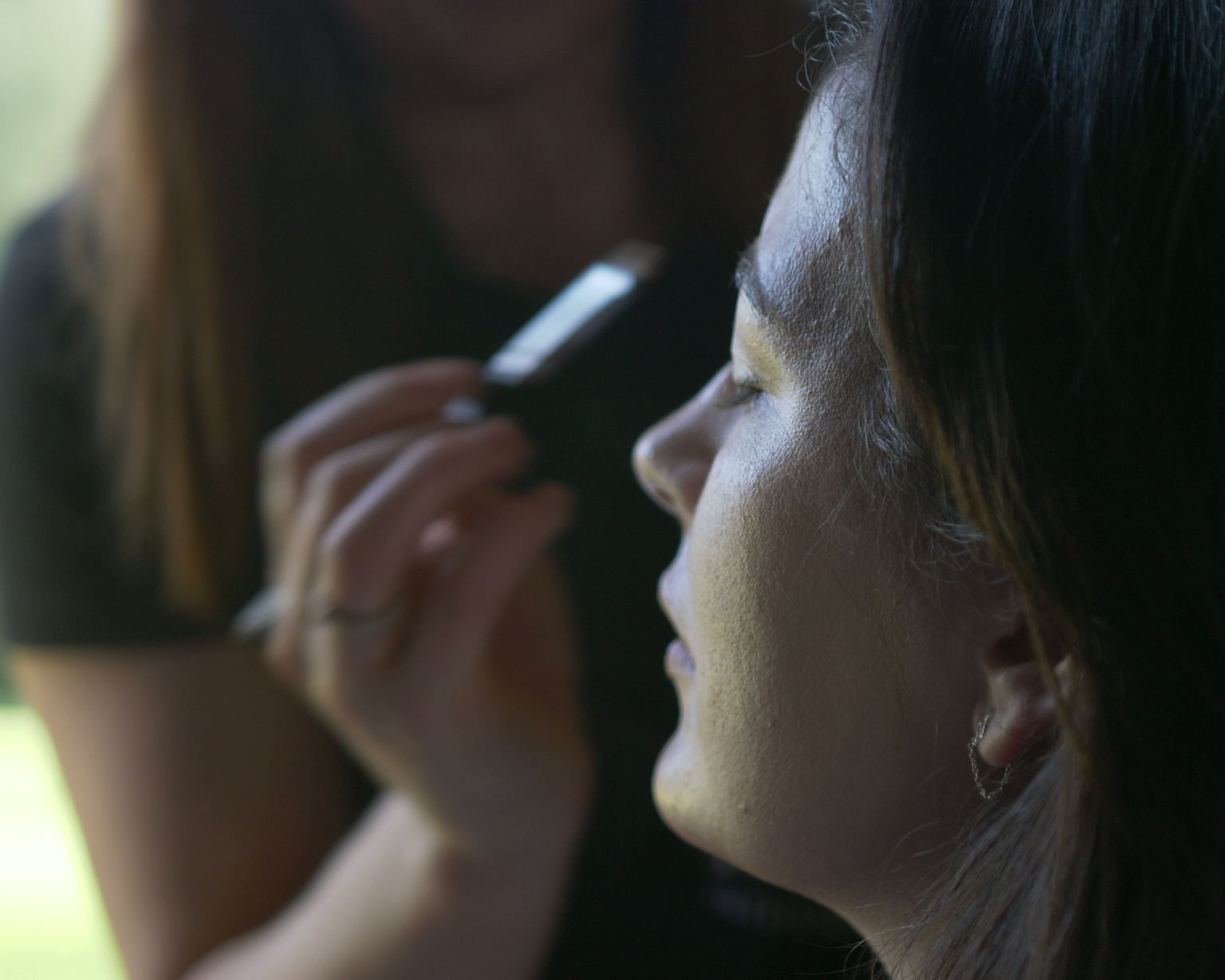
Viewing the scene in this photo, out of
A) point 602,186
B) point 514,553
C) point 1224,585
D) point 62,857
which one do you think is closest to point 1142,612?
point 1224,585

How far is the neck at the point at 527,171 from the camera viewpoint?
2.42ft

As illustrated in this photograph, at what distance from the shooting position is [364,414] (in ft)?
2.01

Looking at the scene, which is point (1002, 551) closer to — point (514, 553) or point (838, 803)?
point (838, 803)

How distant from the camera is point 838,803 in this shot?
0.37m

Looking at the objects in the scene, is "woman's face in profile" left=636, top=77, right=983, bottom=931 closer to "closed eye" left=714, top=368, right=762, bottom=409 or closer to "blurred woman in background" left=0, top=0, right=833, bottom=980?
"closed eye" left=714, top=368, right=762, bottom=409

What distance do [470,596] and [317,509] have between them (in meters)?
0.10

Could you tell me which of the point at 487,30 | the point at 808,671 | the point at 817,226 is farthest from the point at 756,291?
the point at 487,30

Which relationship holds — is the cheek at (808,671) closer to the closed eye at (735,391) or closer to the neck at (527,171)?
the closed eye at (735,391)

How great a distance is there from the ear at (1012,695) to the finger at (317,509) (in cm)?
36

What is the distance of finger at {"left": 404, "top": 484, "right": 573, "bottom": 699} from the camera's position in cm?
60

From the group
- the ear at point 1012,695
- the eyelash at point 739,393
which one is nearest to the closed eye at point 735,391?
the eyelash at point 739,393

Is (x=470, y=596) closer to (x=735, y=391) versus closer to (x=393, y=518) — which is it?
(x=393, y=518)

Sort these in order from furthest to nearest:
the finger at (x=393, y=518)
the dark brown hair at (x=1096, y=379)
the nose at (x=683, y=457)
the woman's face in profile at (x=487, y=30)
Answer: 1. the woman's face in profile at (x=487, y=30)
2. the finger at (x=393, y=518)
3. the nose at (x=683, y=457)
4. the dark brown hair at (x=1096, y=379)

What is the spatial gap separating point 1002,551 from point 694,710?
14cm
